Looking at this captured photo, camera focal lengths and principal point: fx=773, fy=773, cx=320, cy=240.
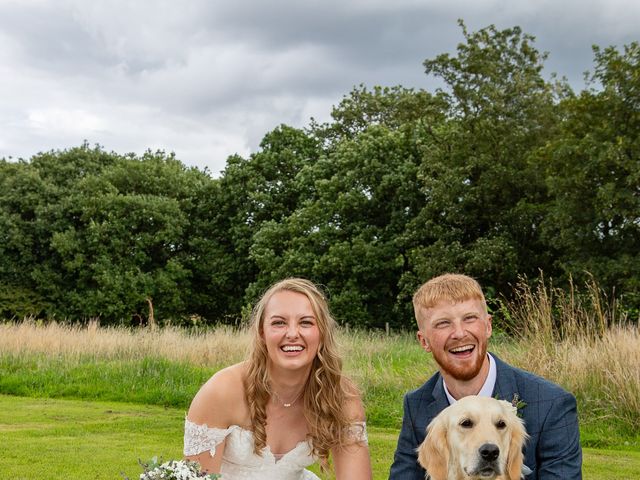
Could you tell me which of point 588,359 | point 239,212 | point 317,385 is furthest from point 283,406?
point 239,212

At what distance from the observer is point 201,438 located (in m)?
4.70

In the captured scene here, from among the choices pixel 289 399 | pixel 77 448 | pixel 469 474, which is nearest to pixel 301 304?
pixel 289 399

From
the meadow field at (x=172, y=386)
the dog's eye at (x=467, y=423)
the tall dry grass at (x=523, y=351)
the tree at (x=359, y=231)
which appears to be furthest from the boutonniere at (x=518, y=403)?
the tree at (x=359, y=231)

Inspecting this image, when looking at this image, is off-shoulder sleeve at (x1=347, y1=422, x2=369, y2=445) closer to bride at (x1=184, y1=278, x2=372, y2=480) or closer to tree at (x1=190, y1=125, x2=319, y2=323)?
bride at (x1=184, y1=278, x2=372, y2=480)

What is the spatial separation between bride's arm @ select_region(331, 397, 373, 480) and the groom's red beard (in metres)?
1.10

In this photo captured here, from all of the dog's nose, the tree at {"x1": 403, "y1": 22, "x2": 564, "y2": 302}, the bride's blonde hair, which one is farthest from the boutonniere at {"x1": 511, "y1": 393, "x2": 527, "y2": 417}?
the tree at {"x1": 403, "y1": 22, "x2": 564, "y2": 302}

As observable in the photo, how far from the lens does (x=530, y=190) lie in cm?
2622

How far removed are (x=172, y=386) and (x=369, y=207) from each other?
695 inches

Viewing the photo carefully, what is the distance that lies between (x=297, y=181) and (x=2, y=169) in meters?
15.1

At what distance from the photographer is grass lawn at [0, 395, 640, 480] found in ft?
24.3

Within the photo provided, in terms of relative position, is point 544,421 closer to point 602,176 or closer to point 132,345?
point 132,345

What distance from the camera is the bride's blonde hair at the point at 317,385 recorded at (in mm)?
4531

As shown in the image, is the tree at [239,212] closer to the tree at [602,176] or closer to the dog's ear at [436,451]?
the tree at [602,176]

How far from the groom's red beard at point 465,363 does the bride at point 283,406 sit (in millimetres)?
895
